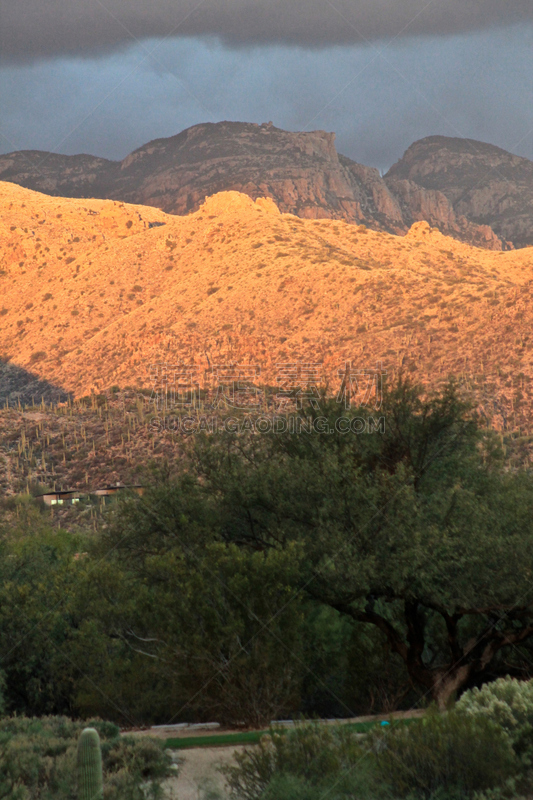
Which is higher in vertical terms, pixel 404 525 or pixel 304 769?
pixel 404 525

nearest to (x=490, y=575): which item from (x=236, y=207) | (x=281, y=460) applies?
(x=281, y=460)

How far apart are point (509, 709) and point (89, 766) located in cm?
437

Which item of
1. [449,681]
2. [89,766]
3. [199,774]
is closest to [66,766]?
[89,766]

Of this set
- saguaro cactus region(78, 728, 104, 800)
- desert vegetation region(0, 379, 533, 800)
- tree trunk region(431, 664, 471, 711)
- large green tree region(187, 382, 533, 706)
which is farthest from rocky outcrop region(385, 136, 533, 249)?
saguaro cactus region(78, 728, 104, 800)

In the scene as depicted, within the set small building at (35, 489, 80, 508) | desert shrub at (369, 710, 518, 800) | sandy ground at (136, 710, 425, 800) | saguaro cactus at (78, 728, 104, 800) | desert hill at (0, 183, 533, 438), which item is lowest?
small building at (35, 489, 80, 508)

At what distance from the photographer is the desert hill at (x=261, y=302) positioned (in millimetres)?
50375

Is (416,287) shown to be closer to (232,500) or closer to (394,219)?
(232,500)

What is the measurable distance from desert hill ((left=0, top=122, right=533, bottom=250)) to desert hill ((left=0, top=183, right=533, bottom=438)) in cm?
7252

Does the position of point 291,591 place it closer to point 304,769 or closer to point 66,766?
point 304,769

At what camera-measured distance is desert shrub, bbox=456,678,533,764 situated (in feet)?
27.3

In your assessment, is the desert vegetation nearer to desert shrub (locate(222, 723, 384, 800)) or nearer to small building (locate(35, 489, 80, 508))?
desert shrub (locate(222, 723, 384, 800))

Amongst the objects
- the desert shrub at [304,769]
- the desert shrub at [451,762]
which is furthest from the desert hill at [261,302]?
the desert shrub at [304,769]

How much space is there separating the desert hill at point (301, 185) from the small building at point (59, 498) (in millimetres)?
118928

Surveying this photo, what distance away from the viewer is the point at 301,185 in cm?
16450
